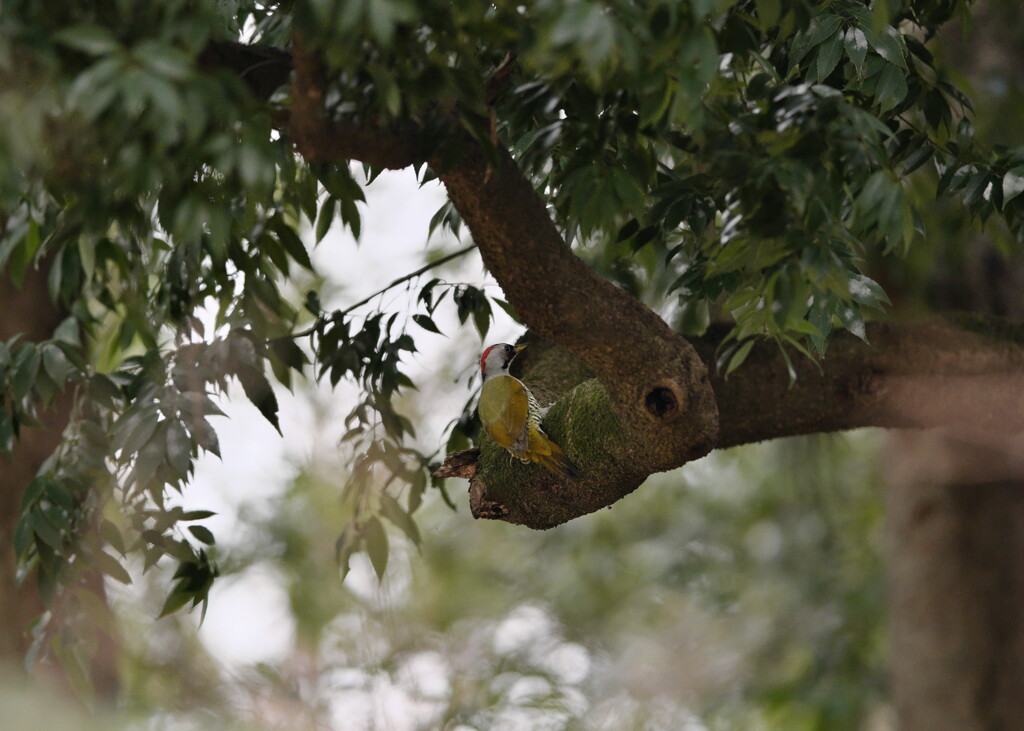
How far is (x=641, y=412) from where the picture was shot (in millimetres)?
2506

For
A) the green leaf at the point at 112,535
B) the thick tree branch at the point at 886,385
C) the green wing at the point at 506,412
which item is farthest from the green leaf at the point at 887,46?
the green leaf at the point at 112,535

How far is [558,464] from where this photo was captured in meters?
2.82

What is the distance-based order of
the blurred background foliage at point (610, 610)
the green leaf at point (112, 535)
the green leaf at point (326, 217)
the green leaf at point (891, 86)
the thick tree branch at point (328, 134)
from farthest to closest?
1. the blurred background foliage at point (610, 610)
2. the green leaf at point (326, 217)
3. the green leaf at point (112, 535)
4. the green leaf at point (891, 86)
5. the thick tree branch at point (328, 134)

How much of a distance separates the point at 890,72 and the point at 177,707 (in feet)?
18.4

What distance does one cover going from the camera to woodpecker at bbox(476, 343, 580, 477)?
2.82 metres

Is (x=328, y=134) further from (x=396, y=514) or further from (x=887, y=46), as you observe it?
(x=396, y=514)

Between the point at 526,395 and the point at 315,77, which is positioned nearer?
the point at 315,77

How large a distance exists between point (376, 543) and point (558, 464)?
2.17 ft

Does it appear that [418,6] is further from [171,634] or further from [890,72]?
[171,634]

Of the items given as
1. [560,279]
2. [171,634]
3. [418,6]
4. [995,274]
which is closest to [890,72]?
[560,279]

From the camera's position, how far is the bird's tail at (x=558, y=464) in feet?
9.23

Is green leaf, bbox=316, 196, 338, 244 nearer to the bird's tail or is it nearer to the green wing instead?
the green wing

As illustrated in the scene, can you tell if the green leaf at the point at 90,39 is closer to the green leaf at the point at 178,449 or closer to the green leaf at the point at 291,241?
the green leaf at the point at 178,449

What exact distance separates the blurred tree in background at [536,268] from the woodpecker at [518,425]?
49mm
